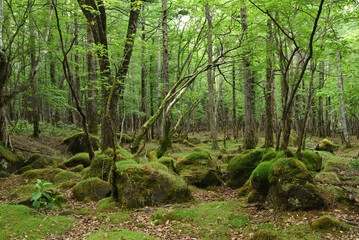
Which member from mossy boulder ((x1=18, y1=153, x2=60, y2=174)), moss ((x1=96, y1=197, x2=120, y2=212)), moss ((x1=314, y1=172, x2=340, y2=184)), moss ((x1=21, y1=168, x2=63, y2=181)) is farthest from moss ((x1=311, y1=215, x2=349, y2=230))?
mossy boulder ((x1=18, y1=153, x2=60, y2=174))

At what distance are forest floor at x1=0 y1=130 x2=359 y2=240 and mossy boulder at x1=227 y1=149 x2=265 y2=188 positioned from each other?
2337 millimetres

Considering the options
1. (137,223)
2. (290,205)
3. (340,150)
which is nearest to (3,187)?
(137,223)

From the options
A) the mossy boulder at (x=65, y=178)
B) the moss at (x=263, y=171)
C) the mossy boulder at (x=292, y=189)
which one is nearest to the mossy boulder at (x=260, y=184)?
the moss at (x=263, y=171)

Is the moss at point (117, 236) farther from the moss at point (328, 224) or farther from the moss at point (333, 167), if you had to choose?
the moss at point (333, 167)

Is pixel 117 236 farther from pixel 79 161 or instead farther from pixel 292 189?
pixel 79 161

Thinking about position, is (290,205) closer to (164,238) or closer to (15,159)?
(164,238)

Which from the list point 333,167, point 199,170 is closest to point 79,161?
point 199,170

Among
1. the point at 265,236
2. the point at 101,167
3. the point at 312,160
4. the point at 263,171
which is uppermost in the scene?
the point at 263,171

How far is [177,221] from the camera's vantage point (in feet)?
17.4

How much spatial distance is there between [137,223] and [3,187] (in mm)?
5213

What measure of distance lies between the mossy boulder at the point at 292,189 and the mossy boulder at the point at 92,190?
16.0ft

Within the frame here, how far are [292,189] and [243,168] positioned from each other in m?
3.33

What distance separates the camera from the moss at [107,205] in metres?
6.07

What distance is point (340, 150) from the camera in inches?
735
